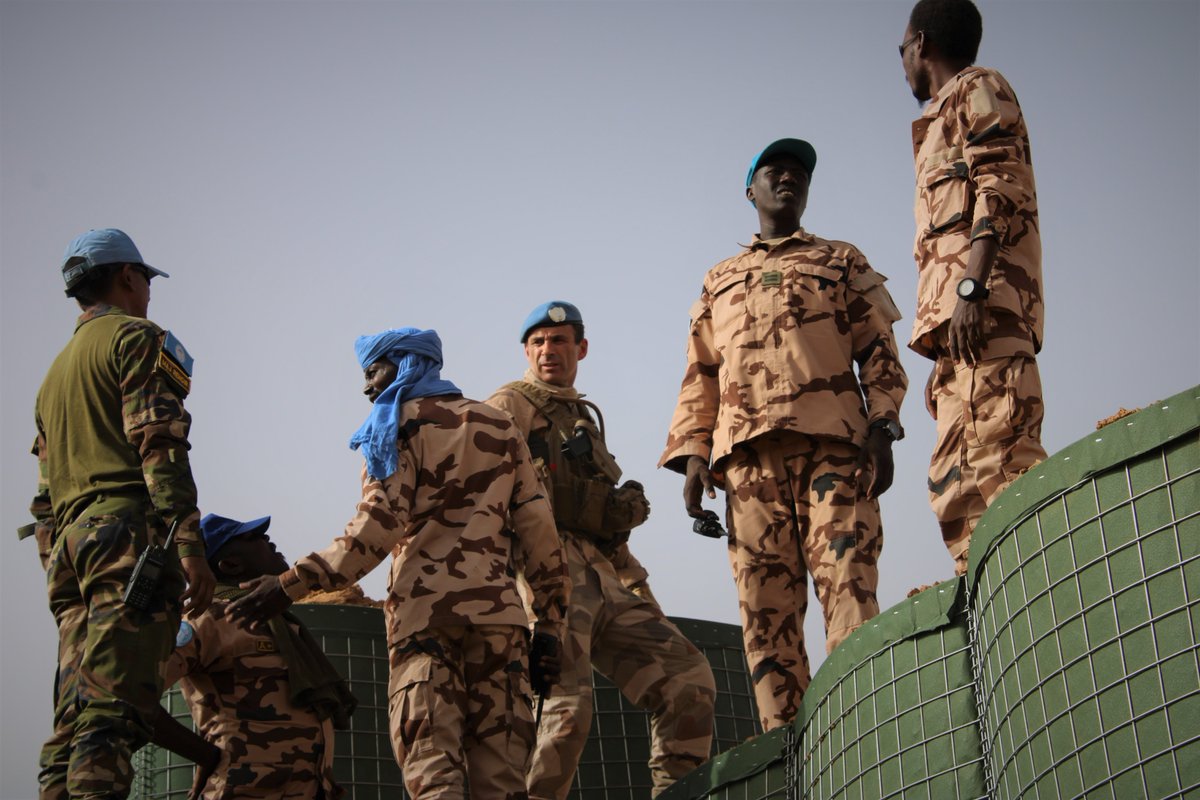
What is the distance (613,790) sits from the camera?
7309mm

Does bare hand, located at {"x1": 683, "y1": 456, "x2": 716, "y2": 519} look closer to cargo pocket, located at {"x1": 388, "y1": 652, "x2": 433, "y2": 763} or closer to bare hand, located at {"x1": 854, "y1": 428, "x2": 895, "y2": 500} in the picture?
bare hand, located at {"x1": 854, "y1": 428, "x2": 895, "y2": 500}

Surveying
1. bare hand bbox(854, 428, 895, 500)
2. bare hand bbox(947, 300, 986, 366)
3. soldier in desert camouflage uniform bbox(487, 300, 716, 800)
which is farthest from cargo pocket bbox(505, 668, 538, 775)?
bare hand bbox(947, 300, 986, 366)

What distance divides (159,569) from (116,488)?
399 millimetres

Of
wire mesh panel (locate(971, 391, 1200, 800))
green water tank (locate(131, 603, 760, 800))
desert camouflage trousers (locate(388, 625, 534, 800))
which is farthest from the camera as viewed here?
green water tank (locate(131, 603, 760, 800))

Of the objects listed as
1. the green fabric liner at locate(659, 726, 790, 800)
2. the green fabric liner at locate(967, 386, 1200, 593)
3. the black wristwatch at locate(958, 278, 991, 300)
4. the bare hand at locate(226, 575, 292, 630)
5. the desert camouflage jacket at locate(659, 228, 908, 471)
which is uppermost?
the desert camouflage jacket at locate(659, 228, 908, 471)

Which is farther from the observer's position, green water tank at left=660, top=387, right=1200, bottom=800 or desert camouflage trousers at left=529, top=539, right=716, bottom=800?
desert camouflage trousers at left=529, top=539, right=716, bottom=800

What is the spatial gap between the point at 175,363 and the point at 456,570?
126 cm

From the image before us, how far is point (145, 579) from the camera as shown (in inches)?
191

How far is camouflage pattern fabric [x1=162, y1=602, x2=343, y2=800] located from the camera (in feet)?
18.6

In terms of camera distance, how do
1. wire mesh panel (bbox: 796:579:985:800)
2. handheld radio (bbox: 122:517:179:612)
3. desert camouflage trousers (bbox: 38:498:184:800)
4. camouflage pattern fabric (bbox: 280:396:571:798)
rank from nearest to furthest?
wire mesh panel (bbox: 796:579:985:800)
desert camouflage trousers (bbox: 38:498:184:800)
handheld radio (bbox: 122:517:179:612)
camouflage pattern fabric (bbox: 280:396:571:798)

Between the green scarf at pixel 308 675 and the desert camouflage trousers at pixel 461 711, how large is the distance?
0.68 metres

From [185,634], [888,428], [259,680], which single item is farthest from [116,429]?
[888,428]

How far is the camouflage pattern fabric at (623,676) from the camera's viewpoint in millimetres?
6250

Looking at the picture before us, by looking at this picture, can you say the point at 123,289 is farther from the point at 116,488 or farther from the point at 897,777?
the point at 897,777
